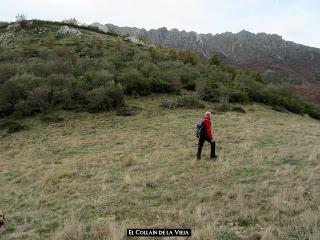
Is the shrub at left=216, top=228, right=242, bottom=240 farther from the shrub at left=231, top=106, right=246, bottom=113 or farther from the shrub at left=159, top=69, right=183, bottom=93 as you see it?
the shrub at left=159, top=69, right=183, bottom=93

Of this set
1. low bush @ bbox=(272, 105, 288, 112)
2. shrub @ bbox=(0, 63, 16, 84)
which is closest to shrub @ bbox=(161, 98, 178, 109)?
low bush @ bbox=(272, 105, 288, 112)

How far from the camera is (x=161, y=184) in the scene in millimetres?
10281

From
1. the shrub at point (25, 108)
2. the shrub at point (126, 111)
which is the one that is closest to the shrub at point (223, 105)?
the shrub at point (126, 111)

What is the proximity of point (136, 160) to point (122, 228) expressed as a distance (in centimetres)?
688

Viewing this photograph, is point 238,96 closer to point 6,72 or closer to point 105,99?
point 105,99

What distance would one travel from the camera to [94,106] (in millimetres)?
26656

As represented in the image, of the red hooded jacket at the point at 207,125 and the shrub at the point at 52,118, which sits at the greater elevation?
the red hooded jacket at the point at 207,125

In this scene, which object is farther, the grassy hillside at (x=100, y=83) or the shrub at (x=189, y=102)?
the shrub at (x=189, y=102)

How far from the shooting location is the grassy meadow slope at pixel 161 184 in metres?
6.97

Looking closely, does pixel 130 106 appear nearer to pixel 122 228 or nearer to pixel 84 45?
pixel 122 228

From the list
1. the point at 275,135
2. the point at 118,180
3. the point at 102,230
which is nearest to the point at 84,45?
the point at 275,135

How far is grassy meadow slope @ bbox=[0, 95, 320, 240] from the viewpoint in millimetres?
6969

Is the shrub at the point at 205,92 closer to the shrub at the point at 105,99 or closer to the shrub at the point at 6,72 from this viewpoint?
the shrub at the point at 105,99

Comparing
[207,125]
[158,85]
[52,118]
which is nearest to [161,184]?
[207,125]
